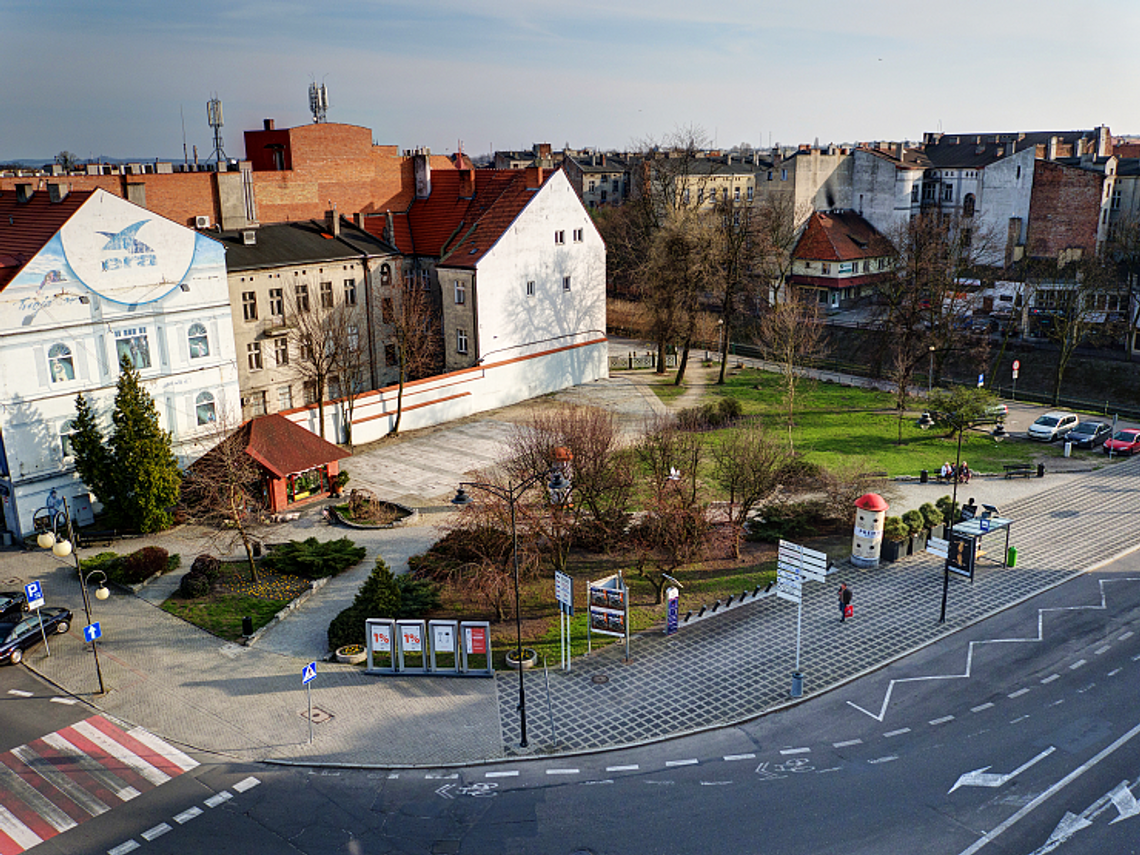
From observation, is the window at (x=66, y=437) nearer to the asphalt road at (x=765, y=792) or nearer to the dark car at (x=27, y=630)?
the dark car at (x=27, y=630)

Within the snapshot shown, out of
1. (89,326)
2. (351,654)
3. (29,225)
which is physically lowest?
(351,654)

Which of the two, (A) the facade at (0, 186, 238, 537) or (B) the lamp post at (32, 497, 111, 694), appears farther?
(A) the facade at (0, 186, 238, 537)

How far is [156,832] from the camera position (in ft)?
64.9

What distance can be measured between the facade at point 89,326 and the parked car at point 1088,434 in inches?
1692

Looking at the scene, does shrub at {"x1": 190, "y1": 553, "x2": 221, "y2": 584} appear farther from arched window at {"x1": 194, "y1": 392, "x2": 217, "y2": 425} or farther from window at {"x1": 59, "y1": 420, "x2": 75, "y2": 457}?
arched window at {"x1": 194, "y1": 392, "x2": 217, "y2": 425}

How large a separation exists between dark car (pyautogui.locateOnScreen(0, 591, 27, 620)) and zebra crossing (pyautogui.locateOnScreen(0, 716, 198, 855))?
25.0 feet

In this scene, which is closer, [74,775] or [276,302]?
[74,775]

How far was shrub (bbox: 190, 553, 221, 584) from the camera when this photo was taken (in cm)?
3145

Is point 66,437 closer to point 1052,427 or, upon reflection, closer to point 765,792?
point 765,792

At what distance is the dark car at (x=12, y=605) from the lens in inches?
1161

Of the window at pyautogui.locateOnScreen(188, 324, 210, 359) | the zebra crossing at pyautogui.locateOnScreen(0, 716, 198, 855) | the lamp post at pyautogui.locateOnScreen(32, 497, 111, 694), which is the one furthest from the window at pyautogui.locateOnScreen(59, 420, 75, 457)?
the zebra crossing at pyautogui.locateOnScreen(0, 716, 198, 855)

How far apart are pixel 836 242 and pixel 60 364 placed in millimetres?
63902

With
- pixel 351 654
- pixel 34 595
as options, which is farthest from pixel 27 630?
pixel 351 654

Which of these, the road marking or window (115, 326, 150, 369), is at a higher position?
window (115, 326, 150, 369)
